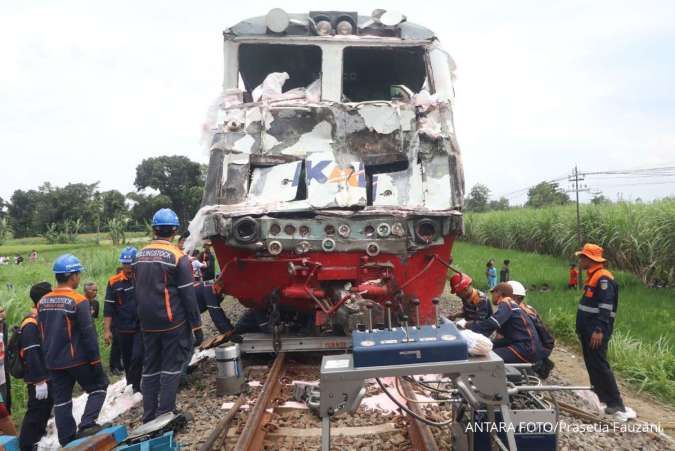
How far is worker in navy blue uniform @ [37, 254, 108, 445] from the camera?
383 cm

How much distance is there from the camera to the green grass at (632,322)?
5.48 m

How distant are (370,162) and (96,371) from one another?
11.4ft

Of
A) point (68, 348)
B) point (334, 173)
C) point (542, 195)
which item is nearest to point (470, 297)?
point (334, 173)

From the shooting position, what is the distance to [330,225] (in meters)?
5.03

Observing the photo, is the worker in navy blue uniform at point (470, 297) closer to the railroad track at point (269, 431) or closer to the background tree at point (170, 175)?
the railroad track at point (269, 431)

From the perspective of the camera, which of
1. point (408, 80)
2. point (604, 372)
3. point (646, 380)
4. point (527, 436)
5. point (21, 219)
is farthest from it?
point (21, 219)

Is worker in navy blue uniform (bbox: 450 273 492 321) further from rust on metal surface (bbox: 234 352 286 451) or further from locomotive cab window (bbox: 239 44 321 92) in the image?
locomotive cab window (bbox: 239 44 321 92)

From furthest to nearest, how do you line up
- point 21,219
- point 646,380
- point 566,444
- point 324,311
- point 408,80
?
point 21,219, point 408,80, point 646,380, point 324,311, point 566,444

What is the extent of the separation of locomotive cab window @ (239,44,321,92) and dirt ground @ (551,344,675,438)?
4927 millimetres

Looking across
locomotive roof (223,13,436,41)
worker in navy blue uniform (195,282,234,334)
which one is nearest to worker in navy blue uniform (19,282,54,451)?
worker in navy blue uniform (195,282,234,334)

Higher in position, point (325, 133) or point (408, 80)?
point (408, 80)

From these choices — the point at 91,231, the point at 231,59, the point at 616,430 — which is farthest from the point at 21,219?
the point at 616,430

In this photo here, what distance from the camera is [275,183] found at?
5402mm

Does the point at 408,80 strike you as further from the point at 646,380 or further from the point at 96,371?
the point at 96,371
